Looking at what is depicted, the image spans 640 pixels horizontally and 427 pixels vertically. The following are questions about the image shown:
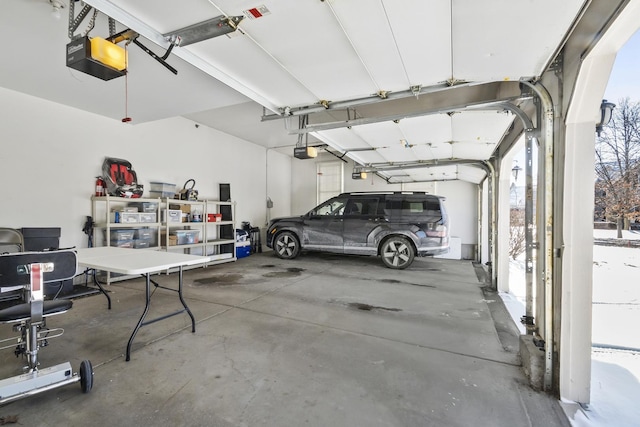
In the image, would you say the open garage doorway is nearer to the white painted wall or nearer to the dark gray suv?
the dark gray suv

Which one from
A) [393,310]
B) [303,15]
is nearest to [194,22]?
[303,15]

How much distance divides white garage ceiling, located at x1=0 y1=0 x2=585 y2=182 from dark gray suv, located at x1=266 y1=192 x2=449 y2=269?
6.90ft

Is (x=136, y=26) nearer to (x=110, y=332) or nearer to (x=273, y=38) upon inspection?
(x=273, y=38)

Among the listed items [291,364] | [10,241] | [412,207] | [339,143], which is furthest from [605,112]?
[10,241]

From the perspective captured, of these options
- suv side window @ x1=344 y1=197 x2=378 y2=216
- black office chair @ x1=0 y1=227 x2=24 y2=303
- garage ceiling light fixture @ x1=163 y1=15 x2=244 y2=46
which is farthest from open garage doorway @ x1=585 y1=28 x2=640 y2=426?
black office chair @ x1=0 y1=227 x2=24 y2=303

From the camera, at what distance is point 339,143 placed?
190 inches

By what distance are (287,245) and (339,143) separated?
11.3ft

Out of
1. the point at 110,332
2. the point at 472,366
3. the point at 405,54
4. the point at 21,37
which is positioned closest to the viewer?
the point at 405,54

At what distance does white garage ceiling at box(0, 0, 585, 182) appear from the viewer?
1645 millimetres

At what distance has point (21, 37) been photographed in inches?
103

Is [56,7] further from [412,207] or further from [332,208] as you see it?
[412,207]

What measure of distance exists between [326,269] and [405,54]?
4.72 m

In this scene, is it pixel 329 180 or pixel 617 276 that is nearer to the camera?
pixel 617 276

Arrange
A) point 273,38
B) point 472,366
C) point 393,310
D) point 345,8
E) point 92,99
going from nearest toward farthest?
point 345,8 < point 273,38 < point 472,366 < point 393,310 < point 92,99
